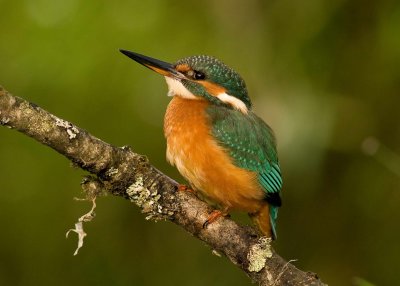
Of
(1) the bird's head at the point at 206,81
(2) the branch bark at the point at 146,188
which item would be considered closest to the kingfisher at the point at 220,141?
(1) the bird's head at the point at 206,81

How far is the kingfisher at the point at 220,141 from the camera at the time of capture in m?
3.32

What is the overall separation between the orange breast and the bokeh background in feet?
2.52

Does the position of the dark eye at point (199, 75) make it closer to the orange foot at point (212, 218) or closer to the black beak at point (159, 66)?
the black beak at point (159, 66)

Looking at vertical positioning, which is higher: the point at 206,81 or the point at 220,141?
the point at 206,81

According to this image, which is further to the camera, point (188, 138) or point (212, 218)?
point (188, 138)

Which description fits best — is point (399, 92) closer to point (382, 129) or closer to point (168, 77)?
point (382, 129)

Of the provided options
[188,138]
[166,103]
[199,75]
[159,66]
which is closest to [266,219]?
[188,138]

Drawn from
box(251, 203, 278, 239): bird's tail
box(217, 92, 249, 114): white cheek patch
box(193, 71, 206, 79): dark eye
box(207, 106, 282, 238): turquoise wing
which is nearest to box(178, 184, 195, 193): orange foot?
box(207, 106, 282, 238): turquoise wing

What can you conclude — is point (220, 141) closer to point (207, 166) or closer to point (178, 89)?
point (207, 166)

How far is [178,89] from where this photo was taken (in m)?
3.69

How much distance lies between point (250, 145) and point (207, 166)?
0.84 ft

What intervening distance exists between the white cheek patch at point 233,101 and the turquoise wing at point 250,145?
0.22 ft

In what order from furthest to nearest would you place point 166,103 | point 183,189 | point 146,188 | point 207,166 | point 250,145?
1. point 166,103
2. point 250,145
3. point 207,166
4. point 183,189
5. point 146,188

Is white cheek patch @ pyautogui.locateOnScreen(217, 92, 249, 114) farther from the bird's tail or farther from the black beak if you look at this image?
the bird's tail
